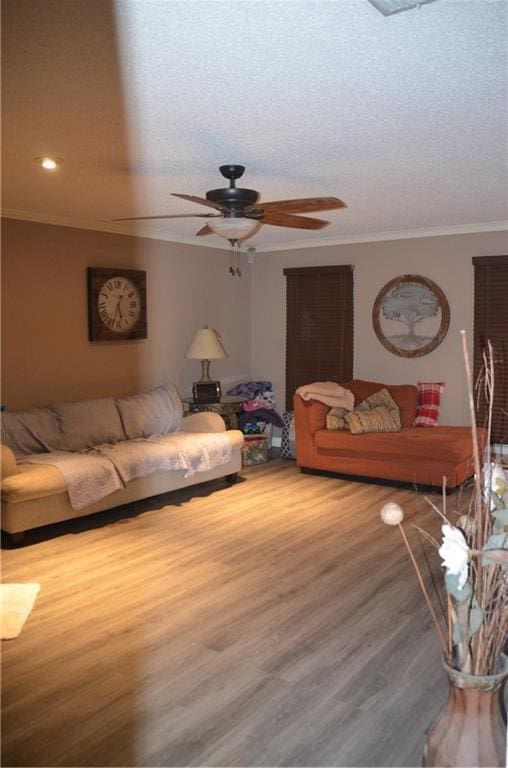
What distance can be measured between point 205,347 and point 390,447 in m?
2.07

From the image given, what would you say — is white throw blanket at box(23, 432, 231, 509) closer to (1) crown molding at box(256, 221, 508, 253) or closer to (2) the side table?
(2) the side table

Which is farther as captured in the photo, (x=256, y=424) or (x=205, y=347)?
(x=256, y=424)

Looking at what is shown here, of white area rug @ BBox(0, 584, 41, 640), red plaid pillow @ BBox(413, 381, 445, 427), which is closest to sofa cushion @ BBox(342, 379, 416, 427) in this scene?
red plaid pillow @ BBox(413, 381, 445, 427)

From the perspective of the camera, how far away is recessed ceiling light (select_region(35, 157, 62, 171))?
3.67 m

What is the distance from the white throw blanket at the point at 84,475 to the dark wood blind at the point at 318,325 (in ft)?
10.4

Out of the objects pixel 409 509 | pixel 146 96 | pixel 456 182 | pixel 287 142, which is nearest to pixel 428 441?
pixel 409 509

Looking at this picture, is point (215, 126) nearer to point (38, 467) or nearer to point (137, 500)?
point (38, 467)

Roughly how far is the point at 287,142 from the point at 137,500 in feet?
10.0

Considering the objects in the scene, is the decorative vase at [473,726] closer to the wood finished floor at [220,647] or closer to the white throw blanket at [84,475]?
A: the wood finished floor at [220,647]

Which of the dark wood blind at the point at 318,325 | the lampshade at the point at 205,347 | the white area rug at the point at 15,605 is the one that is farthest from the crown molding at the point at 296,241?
the white area rug at the point at 15,605

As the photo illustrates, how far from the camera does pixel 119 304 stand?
6.29 m

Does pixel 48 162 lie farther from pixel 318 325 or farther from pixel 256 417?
pixel 318 325

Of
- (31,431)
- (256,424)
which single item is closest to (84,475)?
(31,431)

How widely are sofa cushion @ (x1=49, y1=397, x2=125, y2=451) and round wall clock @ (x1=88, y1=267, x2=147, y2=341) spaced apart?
740 mm
